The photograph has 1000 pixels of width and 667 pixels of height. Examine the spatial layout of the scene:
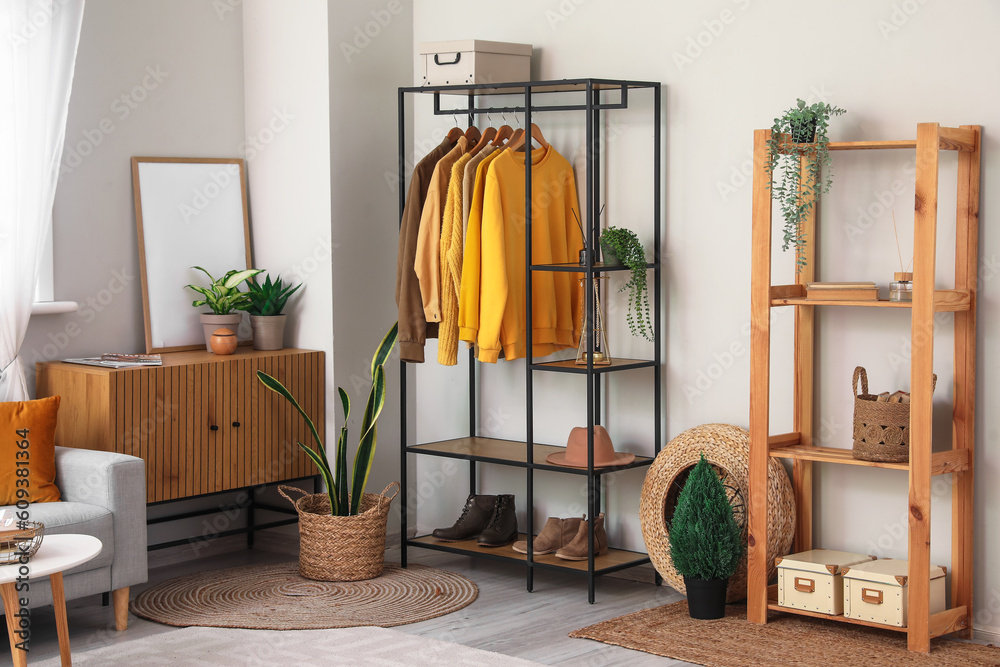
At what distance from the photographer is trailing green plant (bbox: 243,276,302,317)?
15.9 feet

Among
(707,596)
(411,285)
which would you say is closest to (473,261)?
(411,285)

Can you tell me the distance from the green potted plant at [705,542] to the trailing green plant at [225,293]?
2040mm

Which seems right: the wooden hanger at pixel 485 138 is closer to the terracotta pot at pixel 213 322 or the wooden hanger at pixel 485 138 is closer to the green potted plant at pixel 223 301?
the green potted plant at pixel 223 301

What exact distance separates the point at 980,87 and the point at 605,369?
5.02 ft

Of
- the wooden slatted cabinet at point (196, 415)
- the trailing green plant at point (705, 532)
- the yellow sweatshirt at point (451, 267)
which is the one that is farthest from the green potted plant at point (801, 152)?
the wooden slatted cabinet at point (196, 415)

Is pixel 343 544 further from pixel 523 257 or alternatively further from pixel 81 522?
pixel 523 257

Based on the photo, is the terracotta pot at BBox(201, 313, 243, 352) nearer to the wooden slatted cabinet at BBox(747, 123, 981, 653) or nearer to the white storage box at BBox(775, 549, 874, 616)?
the wooden slatted cabinet at BBox(747, 123, 981, 653)

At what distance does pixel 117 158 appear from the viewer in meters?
4.66

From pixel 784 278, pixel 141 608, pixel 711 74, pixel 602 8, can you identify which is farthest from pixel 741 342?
pixel 141 608

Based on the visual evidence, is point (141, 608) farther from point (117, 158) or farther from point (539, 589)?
point (117, 158)

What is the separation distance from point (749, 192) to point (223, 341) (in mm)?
2132

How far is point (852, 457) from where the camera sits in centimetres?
367

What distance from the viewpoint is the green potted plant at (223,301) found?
4.73 metres

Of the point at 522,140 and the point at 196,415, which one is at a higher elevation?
the point at 522,140
